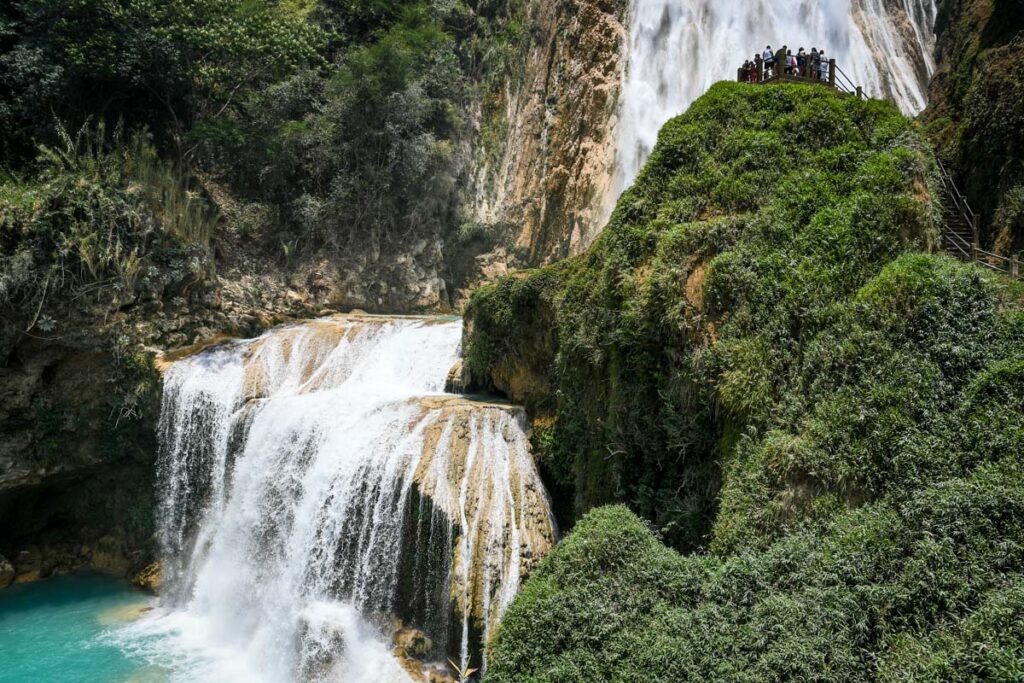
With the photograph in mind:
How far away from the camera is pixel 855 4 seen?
2397cm

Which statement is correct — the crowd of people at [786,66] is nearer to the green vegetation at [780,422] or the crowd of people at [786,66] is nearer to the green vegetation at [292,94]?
the green vegetation at [780,422]

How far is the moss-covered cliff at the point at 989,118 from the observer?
12.6m

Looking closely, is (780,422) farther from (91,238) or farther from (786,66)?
(91,238)

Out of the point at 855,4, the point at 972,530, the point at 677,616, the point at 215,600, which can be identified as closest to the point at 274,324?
the point at 215,600

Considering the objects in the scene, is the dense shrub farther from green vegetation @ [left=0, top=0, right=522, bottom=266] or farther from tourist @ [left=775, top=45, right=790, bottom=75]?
tourist @ [left=775, top=45, right=790, bottom=75]

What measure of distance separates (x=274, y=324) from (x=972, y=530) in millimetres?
17767

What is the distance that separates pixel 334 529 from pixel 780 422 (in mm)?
7334

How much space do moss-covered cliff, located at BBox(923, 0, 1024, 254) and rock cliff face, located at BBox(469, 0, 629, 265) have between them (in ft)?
30.4

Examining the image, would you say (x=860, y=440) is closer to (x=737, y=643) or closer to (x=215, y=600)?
(x=737, y=643)

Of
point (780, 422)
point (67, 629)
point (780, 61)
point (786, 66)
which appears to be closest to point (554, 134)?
point (786, 66)

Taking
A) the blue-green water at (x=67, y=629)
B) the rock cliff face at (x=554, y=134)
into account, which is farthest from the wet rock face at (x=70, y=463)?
the rock cliff face at (x=554, y=134)

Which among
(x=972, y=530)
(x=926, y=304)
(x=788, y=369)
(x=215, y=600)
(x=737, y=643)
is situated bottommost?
(x=215, y=600)

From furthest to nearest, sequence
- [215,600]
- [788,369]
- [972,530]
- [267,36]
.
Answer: [267,36]
[215,600]
[788,369]
[972,530]

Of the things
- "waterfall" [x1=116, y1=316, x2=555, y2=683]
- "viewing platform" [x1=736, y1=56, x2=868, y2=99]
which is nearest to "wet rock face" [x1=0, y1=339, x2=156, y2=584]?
"waterfall" [x1=116, y1=316, x2=555, y2=683]
